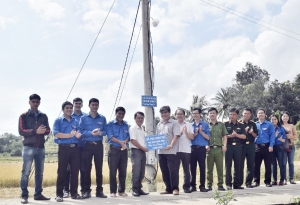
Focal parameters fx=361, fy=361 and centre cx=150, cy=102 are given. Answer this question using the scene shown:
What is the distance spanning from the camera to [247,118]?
8055mm

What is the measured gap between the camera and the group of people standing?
6.39m

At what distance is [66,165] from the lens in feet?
21.2

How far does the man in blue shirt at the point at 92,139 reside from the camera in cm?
659

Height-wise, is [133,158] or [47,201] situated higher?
[133,158]

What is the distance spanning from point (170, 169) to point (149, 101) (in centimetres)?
162

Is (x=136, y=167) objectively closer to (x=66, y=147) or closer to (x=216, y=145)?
(x=66, y=147)

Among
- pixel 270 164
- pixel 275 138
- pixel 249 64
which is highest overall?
pixel 249 64

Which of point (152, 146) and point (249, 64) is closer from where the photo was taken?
point (152, 146)

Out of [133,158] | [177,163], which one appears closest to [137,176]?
[133,158]

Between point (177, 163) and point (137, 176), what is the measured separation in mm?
825

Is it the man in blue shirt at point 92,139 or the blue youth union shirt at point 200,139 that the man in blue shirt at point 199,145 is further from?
the man in blue shirt at point 92,139

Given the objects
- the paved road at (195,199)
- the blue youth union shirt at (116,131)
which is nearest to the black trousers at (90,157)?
the blue youth union shirt at (116,131)

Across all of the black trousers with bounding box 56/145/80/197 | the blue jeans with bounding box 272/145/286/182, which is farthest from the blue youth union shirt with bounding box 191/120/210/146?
the black trousers with bounding box 56/145/80/197

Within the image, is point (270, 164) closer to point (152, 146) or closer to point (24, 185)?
point (152, 146)
